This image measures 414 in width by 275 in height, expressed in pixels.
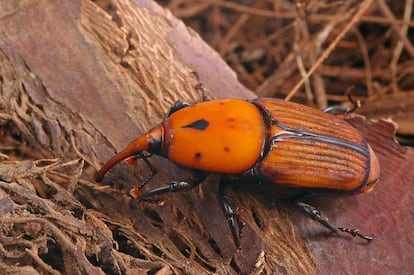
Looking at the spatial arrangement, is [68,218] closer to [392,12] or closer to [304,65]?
[304,65]

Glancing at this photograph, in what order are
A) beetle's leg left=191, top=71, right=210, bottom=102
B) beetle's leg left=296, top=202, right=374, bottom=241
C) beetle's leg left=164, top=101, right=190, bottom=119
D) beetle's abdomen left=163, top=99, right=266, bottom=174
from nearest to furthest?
beetle's abdomen left=163, top=99, right=266, bottom=174, beetle's leg left=296, top=202, right=374, bottom=241, beetle's leg left=164, top=101, right=190, bottom=119, beetle's leg left=191, top=71, right=210, bottom=102

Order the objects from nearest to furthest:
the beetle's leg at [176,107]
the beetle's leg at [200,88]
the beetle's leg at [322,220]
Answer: the beetle's leg at [322,220] < the beetle's leg at [176,107] < the beetle's leg at [200,88]

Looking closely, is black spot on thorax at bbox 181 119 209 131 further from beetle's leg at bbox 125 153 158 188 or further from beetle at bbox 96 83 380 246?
beetle's leg at bbox 125 153 158 188

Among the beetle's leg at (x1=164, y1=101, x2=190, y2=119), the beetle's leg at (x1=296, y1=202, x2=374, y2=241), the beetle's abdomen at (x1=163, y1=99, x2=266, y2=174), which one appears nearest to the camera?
the beetle's abdomen at (x1=163, y1=99, x2=266, y2=174)

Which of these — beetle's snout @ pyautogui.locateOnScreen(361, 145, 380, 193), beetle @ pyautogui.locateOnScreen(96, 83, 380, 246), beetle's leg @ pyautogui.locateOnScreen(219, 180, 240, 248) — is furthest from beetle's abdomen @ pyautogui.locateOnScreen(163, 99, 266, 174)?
beetle's snout @ pyautogui.locateOnScreen(361, 145, 380, 193)

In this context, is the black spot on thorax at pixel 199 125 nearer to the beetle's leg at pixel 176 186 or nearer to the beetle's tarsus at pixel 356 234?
the beetle's leg at pixel 176 186

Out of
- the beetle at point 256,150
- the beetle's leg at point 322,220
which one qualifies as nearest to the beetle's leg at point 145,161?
the beetle at point 256,150

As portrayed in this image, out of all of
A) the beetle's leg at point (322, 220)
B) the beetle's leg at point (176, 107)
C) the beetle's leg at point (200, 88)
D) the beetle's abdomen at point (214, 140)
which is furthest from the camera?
the beetle's leg at point (200, 88)
